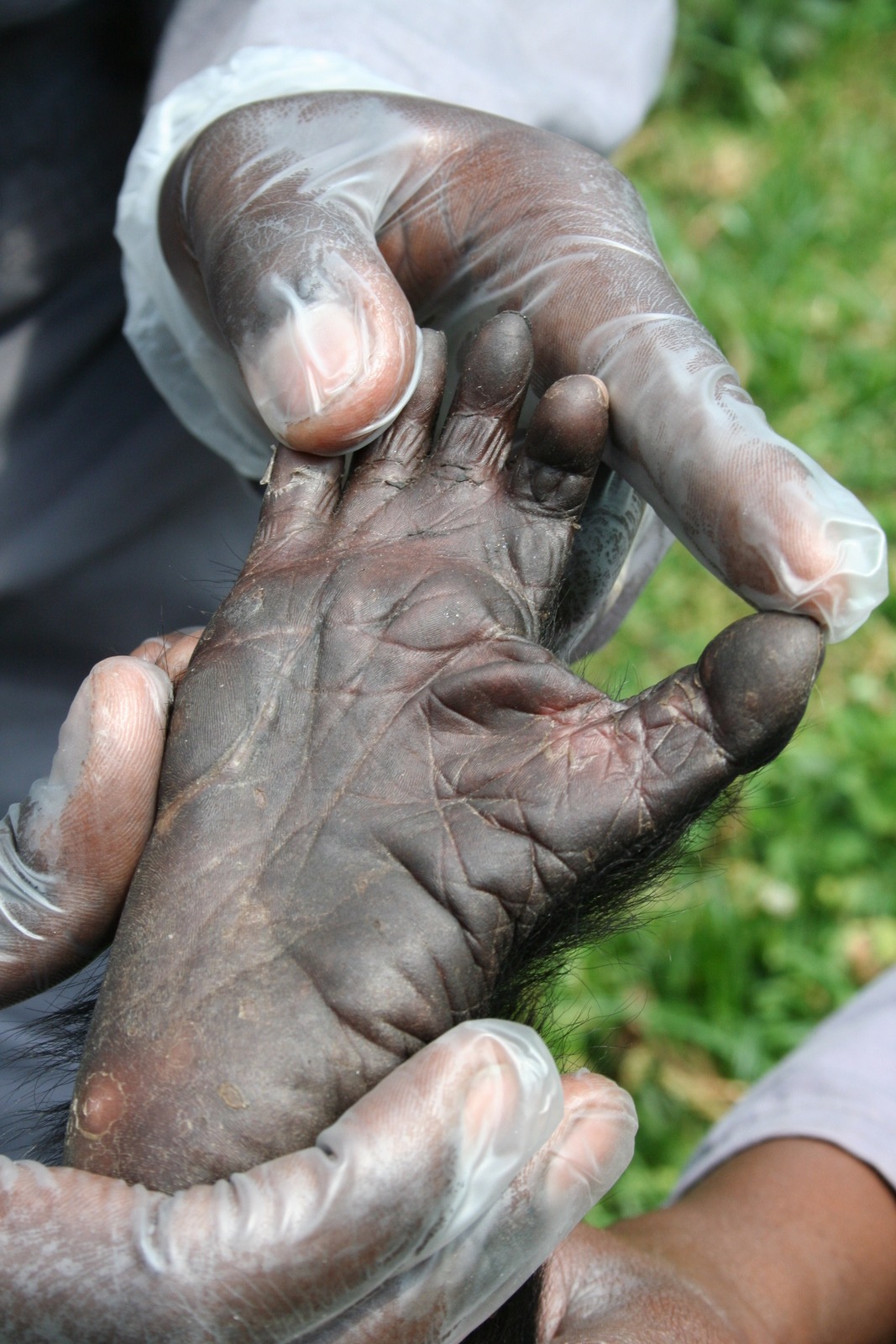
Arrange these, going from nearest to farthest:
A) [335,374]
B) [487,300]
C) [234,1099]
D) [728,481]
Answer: [234,1099] < [728,481] < [335,374] < [487,300]

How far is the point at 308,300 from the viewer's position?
1.44m

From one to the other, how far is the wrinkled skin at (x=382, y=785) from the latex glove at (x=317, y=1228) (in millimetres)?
71

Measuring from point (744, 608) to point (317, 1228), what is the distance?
111 inches

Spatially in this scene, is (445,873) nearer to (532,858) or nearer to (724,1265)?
(532,858)

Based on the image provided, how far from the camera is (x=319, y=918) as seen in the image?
47.5 inches

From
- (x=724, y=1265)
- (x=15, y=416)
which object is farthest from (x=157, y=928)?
(x=15, y=416)

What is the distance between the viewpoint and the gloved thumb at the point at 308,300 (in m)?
1.42

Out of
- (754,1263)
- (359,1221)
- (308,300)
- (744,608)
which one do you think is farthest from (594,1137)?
(744,608)

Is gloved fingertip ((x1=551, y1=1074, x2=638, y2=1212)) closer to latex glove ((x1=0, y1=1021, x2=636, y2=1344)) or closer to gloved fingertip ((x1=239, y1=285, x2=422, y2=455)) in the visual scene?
latex glove ((x1=0, y1=1021, x2=636, y2=1344))

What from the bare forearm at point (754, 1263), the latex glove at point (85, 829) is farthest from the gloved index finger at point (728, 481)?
the bare forearm at point (754, 1263)

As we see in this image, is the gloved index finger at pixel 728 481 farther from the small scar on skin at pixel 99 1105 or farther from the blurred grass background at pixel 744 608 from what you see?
the small scar on skin at pixel 99 1105

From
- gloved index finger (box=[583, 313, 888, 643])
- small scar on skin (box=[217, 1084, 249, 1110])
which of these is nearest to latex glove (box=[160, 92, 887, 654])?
gloved index finger (box=[583, 313, 888, 643])

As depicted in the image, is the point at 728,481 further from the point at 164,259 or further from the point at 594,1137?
the point at 164,259

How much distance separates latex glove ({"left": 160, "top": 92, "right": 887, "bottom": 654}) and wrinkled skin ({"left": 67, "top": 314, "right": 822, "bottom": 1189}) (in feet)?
0.29
